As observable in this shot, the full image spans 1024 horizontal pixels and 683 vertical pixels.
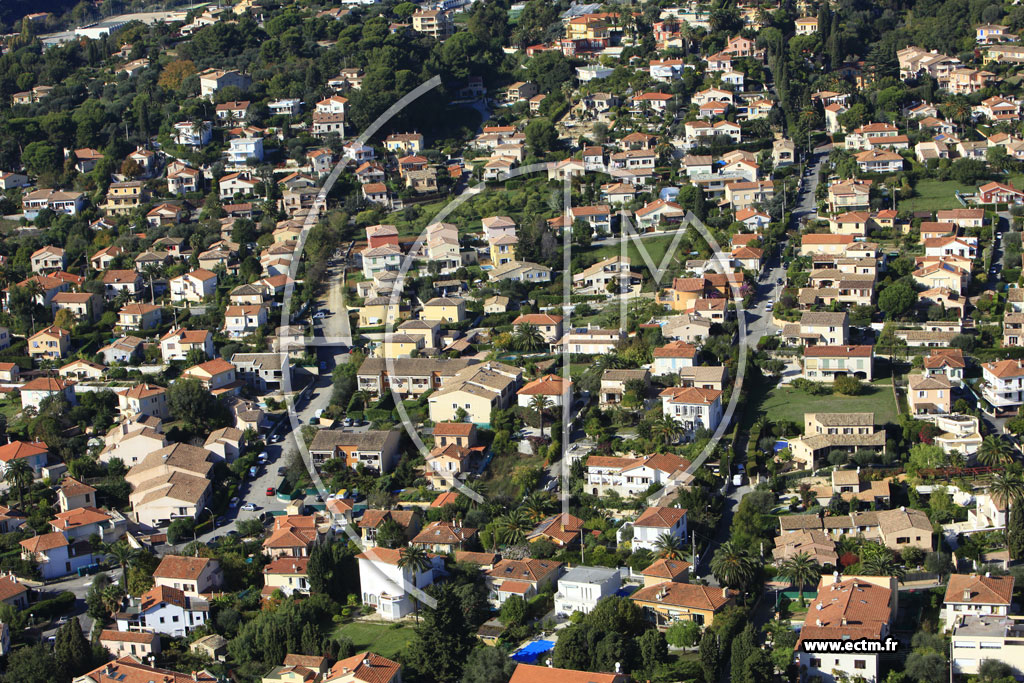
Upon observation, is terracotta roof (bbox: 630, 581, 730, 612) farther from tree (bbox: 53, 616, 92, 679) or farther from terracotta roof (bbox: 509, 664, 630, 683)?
tree (bbox: 53, 616, 92, 679)

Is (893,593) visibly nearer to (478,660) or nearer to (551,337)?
(478,660)

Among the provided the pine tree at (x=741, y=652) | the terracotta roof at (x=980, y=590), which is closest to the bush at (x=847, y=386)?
the terracotta roof at (x=980, y=590)

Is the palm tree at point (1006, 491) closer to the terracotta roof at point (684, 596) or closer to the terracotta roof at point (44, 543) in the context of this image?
the terracotta roof at point (684, 596)

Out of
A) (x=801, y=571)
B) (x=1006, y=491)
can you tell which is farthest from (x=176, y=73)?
(x=1006, y=491)

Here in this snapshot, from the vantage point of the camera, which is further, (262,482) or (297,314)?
(297,314)

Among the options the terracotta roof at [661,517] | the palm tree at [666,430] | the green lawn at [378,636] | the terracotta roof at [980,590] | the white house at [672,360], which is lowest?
the green lawn at [378,636]

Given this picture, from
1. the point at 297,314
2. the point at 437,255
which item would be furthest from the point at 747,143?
the point at 297,314
